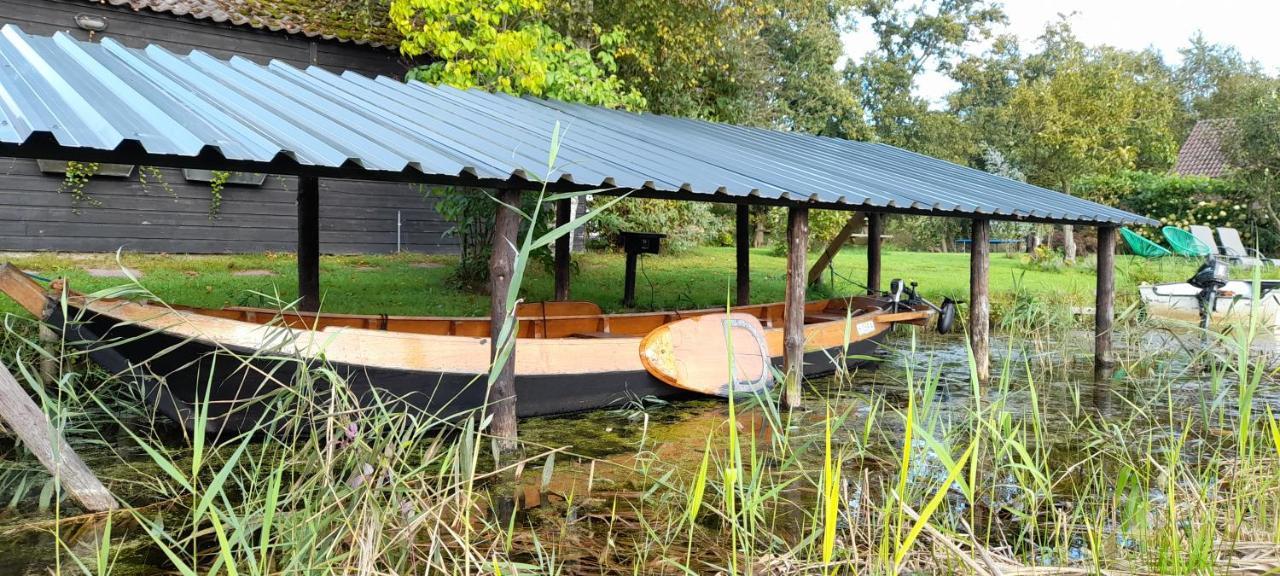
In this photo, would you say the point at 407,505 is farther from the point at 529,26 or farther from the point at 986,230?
the point at 529,26

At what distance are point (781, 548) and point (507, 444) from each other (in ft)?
7.80

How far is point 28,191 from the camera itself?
1239 centimetres

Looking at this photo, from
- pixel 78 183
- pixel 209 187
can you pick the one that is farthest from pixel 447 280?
pixel 78 183

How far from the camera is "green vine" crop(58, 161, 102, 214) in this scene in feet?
41.3

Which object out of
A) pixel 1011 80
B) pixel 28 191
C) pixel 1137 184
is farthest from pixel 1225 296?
pixel 1011 80

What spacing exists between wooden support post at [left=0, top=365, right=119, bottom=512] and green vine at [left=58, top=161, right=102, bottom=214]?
9.21 meters

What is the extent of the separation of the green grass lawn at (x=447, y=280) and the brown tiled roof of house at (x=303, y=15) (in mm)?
3260

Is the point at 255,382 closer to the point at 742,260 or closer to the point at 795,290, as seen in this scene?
the point at 795,290

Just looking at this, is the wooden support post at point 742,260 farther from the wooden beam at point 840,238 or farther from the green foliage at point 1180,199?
the green foliage at point 1180,199

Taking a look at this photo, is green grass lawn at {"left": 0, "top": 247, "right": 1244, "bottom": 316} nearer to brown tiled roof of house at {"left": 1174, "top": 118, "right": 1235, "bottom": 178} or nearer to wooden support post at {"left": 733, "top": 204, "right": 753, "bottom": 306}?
wooden support post at {"left": 733, "top": 204, "right": 753, "bottom": 306}

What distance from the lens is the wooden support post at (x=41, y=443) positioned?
4.54m

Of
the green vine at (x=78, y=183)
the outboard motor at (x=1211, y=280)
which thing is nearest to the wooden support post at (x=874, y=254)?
the outboard motor at (x=1211, y=280)

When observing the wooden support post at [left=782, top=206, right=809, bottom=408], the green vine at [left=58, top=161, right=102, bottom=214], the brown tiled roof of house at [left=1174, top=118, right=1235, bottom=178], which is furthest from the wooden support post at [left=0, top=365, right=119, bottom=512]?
the brown tiled roof of house at [left=1174, top=118, right=1235, bottom=178]

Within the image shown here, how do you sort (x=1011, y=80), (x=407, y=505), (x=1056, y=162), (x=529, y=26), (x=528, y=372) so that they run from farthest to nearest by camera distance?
(x=1011, y=80) → (x=1056, y=162) → (x=529, y=26) → (x=528, y=372) → (x=407, y=505)
